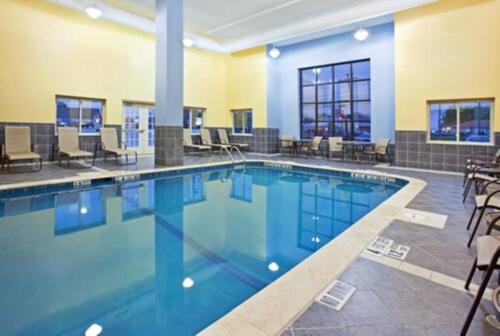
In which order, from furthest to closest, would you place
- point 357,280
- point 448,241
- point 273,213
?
point 273,213 < point 448,241 < point 357,280

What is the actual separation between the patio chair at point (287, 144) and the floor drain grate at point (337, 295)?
9.15 meters

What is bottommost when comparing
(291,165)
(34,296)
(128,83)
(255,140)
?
(34,296)

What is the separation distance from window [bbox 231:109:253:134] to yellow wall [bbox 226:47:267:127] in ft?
1.05

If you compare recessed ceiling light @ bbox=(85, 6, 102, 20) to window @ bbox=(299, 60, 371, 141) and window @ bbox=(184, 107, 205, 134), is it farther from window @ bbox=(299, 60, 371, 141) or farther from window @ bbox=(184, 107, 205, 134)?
window @ bbox=(299, 60, 371, 141)

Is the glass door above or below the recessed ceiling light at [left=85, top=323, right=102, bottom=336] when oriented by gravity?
above

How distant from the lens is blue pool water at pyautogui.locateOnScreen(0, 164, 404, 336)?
2.04m

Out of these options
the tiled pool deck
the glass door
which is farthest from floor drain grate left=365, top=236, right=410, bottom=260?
the glass door

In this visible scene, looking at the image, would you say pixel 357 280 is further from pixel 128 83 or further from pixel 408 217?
pixel 128 83

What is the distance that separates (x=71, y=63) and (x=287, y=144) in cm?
717

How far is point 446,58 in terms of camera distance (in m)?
7.25

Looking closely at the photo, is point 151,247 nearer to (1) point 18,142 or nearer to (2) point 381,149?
(1) point 18,142

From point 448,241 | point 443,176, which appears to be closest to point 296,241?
point 448,241

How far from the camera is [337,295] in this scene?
6.39ft

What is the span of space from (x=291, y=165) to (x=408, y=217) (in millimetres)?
5058
